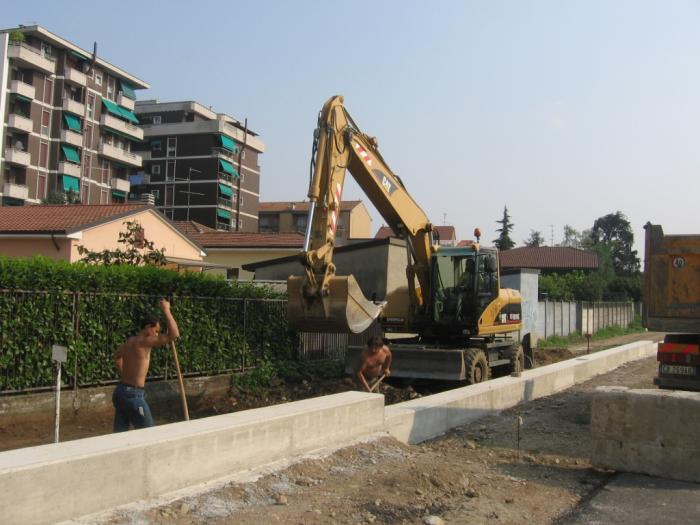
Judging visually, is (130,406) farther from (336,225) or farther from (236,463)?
(336,225)

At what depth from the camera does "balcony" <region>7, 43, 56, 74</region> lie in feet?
180

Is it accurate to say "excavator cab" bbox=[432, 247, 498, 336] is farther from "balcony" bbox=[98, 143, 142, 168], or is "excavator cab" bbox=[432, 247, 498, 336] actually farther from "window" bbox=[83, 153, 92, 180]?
"balcony" bbox=[98, 143, 142, 168]

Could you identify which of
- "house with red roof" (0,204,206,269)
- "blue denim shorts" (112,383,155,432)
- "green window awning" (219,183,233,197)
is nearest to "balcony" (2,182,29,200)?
"green window awning" (219,183,233,197)

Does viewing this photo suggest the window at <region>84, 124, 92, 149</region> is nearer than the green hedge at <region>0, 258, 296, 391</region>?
No

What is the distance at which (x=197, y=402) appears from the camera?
506 inches

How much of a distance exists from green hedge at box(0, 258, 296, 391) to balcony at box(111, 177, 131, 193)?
5632cm

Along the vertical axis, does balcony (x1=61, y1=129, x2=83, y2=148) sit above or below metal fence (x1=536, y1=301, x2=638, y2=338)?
above

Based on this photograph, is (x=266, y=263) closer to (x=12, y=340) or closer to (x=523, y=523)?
(x=12, y=340)

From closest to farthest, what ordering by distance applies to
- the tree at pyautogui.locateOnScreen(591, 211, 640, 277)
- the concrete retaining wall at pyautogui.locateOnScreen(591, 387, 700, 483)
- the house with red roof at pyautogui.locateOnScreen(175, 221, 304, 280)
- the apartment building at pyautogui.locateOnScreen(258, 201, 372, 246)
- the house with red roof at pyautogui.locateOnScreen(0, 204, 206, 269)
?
the concrete retaining wall at pyautogui.locateOnScreen(591, 387, 700, 483), the house with red roof at pyautogui.locateOnScreen(0, 204, 206, 269), the house with red roof at pyautogui.locateOnScreen(175, 221, 304, 280), the apartment building at pyautogui.locateOnScreen(258, 201, 372, 246), the tree at pyautogui.locateOnScreen(591, 211, 640, 277)

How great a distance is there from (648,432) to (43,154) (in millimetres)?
61102

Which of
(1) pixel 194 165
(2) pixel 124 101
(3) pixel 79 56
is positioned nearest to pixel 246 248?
(3) pixel 79 56

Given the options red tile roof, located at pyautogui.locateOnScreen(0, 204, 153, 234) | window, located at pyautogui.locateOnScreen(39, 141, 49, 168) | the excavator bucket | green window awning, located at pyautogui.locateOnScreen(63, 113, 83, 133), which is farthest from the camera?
green window awning, located at pyautogui.locateOnScreen(63, 113, 83, 133)

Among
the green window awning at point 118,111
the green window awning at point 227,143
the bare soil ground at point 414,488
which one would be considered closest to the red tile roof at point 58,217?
the bare soil ground at point 414,488

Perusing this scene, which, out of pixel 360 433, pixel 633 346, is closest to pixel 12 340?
pixel 360 433
